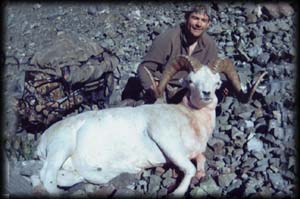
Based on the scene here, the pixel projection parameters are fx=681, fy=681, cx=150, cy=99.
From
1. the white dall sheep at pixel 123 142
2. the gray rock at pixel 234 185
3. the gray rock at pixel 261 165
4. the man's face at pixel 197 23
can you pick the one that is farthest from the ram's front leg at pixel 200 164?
the man's face at pixel 197 23

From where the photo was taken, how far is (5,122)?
6.51m

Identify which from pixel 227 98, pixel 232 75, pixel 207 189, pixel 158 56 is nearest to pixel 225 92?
pixel 227 98

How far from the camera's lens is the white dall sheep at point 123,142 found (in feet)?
18.0

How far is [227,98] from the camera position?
6594mm

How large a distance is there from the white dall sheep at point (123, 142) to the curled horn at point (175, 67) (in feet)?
0.24

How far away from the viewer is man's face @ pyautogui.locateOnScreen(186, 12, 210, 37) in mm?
6391

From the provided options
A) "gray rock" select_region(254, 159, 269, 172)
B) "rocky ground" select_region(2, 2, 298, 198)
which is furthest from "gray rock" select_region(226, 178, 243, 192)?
"gray rock" select_region(254, 159, 269, 172)

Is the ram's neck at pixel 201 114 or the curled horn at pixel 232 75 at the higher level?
the curled horn at pixel 232 75

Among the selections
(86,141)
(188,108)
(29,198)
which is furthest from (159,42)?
(29,198)

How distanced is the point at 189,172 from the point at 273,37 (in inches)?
152

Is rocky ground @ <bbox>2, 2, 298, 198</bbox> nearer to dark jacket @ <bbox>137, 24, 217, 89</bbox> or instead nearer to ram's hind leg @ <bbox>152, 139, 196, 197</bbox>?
ram's hind leg @ <bbox>152, 139, 196, 197</bbox>

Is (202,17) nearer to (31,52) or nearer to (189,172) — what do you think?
(189,172)

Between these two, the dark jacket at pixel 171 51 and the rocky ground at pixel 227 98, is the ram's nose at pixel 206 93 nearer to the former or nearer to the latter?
the rocky ground at pixel 227 98

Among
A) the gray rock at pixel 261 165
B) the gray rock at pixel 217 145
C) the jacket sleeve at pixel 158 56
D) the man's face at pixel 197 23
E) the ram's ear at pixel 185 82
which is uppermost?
the man's face at pixel 197 23
